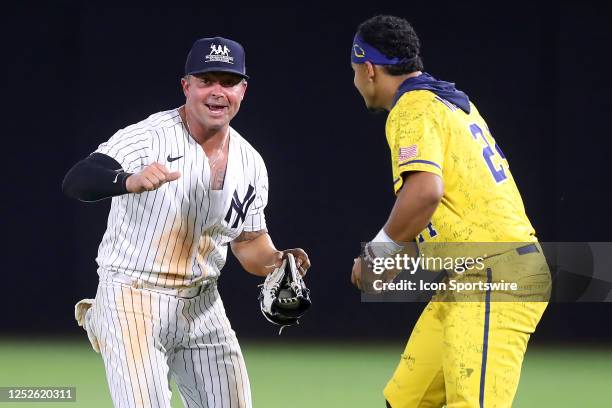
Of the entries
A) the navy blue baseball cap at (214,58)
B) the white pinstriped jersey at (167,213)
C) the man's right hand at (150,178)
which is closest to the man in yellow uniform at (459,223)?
the navy blue baseball cap at (214,58)

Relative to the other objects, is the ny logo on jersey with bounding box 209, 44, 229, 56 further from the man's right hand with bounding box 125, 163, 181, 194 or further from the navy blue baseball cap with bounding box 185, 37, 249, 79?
the man's right hand with bounding box 125, 163, 181, 194

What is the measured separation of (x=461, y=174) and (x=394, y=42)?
2.08ft

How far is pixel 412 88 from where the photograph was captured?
427cm

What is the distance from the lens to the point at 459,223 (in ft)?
13.6

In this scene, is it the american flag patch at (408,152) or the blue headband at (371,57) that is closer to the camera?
the american flag patch at (408,152)

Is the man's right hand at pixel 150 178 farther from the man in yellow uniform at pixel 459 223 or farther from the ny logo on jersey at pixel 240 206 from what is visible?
the man in yellow uniform at pixel 459 223

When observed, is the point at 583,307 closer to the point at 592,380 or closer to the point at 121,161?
the point at 592,380

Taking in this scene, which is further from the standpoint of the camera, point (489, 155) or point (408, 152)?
point (489, 155)

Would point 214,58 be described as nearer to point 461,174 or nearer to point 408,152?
point 408,152

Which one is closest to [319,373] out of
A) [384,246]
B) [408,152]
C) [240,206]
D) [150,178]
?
[240,206]

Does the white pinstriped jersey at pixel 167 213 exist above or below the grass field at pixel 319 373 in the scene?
above

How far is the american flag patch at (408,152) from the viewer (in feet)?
13.1

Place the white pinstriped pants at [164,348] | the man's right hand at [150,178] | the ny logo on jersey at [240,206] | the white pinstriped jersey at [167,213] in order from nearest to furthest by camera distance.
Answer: the man's right hand at [150,178] < the white pinstriped pants at [164,348] < the white pinstriped jersey at [167,213] < the ny logo on jersey at [240,206]

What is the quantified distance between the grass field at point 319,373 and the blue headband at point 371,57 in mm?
2912
